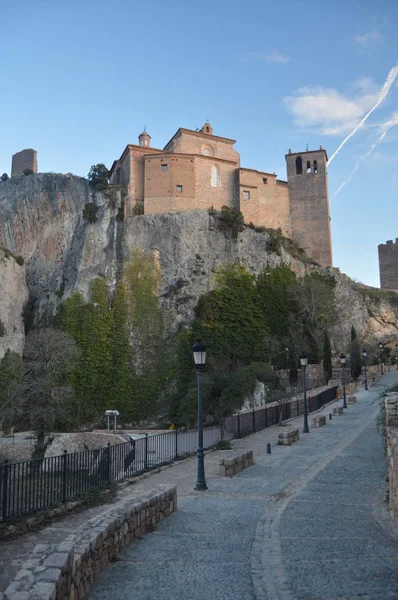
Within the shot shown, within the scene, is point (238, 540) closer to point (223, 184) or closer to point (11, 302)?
point (11, 302)

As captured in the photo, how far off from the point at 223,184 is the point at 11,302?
27.3 meters

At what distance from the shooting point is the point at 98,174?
57.1m

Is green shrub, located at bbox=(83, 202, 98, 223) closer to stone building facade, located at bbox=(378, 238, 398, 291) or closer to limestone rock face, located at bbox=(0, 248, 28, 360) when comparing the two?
limestone rock face, located at bbox=(0, 248, 28, 360)

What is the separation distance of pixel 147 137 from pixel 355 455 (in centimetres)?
5112

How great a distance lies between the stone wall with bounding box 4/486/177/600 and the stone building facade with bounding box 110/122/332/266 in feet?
151

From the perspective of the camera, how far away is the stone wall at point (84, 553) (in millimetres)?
4406

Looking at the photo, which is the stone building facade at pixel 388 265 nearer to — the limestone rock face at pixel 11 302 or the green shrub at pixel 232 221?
the green shrub at pixel 232 221

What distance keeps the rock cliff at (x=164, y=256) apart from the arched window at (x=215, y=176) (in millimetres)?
4450

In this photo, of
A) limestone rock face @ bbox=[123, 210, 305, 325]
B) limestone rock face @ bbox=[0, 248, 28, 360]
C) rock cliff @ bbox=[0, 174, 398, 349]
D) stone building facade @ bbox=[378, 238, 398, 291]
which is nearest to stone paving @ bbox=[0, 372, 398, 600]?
rock cliff @ bbox=[0, 174, 398, 349]

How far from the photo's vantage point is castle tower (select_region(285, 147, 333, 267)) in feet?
193

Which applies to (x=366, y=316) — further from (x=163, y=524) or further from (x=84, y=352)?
(x=163, y=524)

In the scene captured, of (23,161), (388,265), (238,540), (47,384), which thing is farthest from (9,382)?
(388,265)

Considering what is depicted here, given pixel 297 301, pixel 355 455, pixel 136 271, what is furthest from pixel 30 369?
pixel 355 455

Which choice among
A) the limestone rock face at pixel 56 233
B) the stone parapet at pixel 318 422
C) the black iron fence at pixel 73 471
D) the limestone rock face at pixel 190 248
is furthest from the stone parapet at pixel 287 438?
the limestone rock face at pixel 56 233
